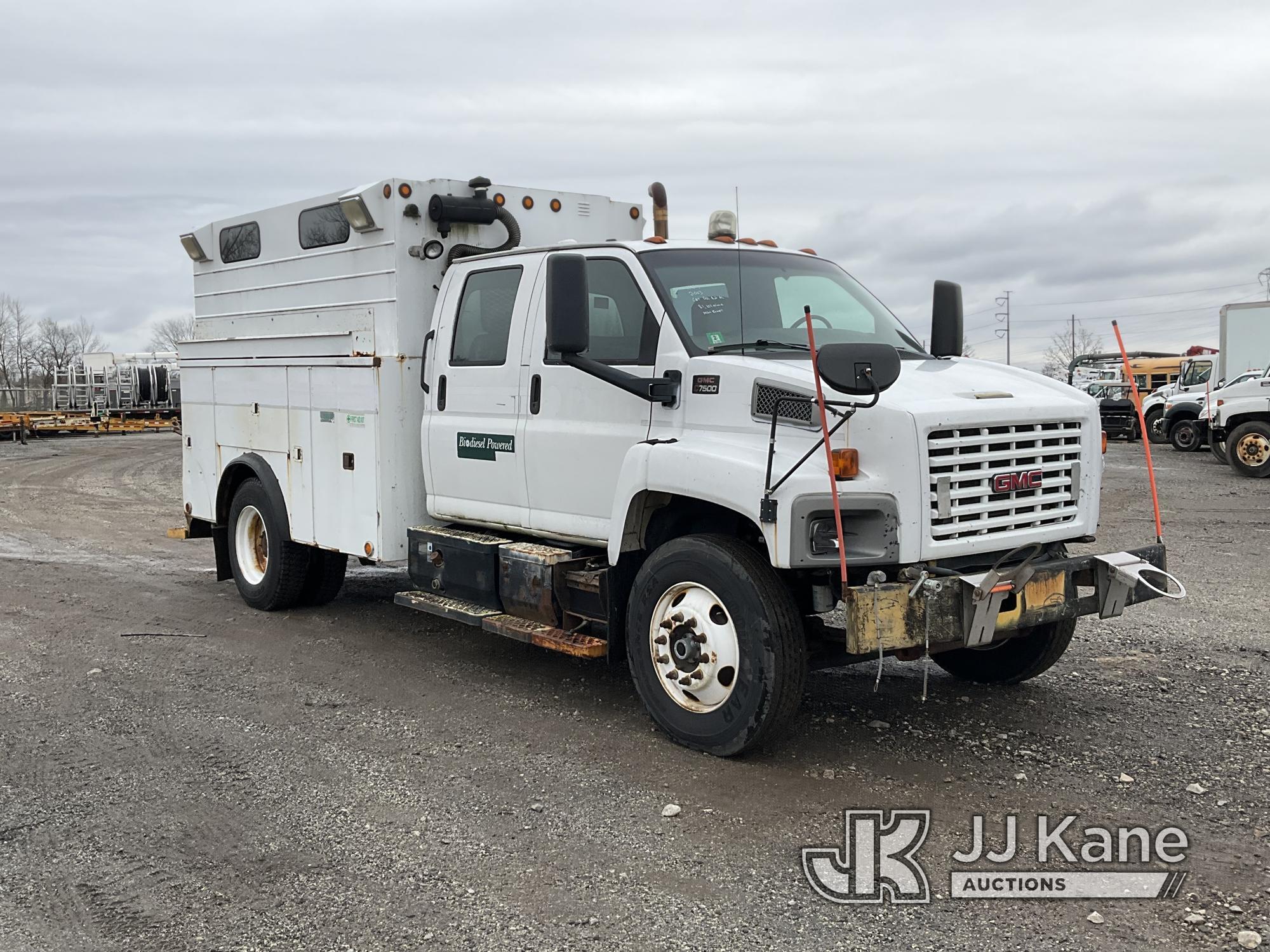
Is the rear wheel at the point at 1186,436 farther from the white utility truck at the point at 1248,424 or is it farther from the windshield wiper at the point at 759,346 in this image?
the windshield wiper at the point at 759,346

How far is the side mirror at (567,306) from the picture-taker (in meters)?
5.60

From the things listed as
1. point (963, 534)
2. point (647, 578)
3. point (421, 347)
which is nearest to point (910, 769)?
point (963, 534)

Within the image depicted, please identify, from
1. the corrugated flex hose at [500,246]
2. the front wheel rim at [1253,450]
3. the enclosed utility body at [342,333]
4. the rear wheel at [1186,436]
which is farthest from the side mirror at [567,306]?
the rear wheel at [1186,436]

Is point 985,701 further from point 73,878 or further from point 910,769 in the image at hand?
point 73,878

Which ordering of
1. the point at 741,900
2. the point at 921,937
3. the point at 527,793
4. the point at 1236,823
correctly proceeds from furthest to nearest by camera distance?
the point at 527,793
the point at 1236,823
the point at 741,900
the point at 921,937

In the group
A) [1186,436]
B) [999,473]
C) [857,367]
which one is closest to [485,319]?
[857,367]

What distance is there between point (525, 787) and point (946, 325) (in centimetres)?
342

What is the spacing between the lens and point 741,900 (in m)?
4.03

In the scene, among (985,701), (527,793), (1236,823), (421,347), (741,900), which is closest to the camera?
(741,900)

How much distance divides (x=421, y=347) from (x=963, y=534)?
3743mm

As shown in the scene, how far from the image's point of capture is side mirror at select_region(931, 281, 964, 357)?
659cm

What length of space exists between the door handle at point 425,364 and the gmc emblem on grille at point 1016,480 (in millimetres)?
3548

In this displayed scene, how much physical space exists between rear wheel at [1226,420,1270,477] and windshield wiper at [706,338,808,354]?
16526mm

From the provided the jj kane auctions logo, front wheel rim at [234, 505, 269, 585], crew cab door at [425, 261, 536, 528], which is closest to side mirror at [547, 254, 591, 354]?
crew cab door at [425, 261, 536, 528]
